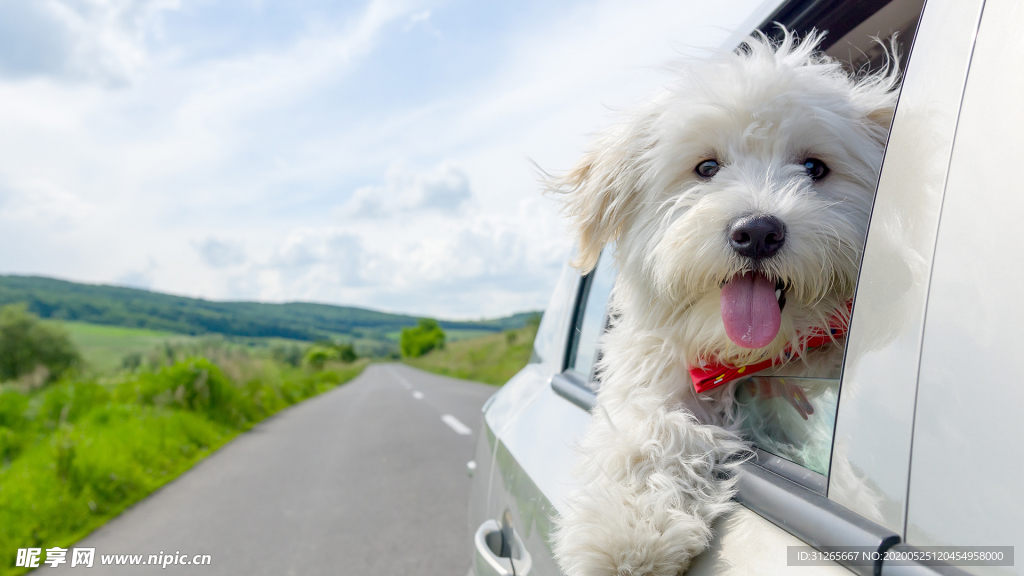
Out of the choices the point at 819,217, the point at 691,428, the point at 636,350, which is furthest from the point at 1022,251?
the point at 636,350

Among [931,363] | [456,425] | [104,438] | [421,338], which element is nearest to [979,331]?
[931,363]

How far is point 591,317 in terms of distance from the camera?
271 centimetres

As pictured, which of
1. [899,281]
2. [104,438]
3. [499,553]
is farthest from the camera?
[104,438]

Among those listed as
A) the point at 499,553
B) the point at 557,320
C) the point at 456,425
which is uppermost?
the point at 557,320

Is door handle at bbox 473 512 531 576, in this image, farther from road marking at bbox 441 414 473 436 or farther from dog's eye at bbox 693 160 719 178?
road marking at bbox 441 414 473 436

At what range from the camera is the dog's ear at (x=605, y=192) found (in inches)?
76.2

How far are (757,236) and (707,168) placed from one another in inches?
14.6

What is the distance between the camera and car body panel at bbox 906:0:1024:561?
2.34 feet

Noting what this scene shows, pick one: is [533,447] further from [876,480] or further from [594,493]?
[876,480]

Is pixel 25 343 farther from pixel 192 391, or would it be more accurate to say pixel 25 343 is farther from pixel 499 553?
pixel 499 553

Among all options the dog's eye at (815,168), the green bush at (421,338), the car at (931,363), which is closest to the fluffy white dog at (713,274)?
the dog's eye at (815,168)

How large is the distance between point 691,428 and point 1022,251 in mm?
885

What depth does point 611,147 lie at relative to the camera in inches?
78.0

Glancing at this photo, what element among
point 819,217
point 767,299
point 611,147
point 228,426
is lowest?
point 228,426
